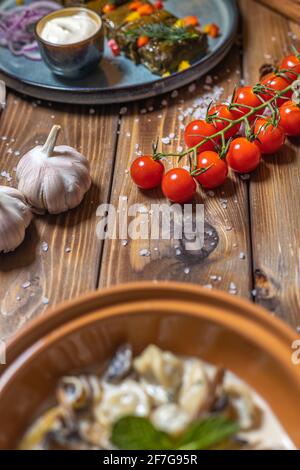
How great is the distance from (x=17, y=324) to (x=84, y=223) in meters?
0.29

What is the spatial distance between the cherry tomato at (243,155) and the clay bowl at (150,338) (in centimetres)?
46

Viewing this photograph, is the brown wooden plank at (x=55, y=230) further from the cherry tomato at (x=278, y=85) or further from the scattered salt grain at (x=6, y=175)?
the cherry tomato at (x=278, y=85)

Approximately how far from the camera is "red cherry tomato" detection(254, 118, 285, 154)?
4.70ft

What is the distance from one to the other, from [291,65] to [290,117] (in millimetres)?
208

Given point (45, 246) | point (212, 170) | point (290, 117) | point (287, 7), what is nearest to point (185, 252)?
point (212, 170)

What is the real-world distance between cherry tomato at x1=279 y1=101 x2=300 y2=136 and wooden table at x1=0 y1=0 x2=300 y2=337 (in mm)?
41

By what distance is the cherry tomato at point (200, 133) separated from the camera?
145 cm

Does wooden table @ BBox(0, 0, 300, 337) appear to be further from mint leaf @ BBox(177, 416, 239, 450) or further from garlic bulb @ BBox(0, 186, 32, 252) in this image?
mint leaf @ BBox(177, 416, 239, 450)

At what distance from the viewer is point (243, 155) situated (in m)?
1.40

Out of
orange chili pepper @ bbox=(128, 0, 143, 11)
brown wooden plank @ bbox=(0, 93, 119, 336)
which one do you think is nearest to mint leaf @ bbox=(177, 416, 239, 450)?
brown wooden plank @ bbox=(0, 93, 119, 336)

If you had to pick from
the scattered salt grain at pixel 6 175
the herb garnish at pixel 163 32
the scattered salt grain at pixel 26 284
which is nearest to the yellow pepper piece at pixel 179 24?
the herb garnish at pixel 163 32

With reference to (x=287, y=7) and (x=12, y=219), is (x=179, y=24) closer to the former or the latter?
(x=287, y=7)
